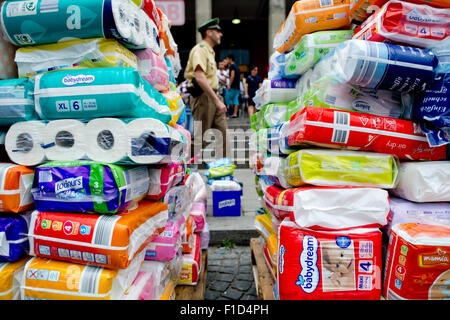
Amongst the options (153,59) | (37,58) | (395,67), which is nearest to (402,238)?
(395,67)

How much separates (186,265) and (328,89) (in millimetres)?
1487

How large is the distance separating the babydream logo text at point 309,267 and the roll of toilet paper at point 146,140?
2.67 ft

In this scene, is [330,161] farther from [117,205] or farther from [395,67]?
[117,205]

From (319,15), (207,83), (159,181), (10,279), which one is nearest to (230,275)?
(159,181)

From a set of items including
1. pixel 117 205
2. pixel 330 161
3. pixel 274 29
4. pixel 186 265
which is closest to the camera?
pixel 117 205

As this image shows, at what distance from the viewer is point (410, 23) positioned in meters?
1.32

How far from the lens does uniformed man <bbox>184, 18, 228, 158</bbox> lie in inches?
138

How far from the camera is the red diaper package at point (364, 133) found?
135cm

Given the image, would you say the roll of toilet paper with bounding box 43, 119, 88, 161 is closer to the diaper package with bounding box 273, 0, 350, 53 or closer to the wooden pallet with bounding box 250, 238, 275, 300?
the wooden pallet with bounding box 250, 238, 275, 300

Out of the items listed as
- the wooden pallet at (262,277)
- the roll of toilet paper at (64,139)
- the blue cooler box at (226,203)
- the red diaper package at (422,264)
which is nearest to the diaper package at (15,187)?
the roll of toilet paper at (64,139)

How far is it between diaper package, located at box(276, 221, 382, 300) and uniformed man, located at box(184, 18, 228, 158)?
2.69 metres

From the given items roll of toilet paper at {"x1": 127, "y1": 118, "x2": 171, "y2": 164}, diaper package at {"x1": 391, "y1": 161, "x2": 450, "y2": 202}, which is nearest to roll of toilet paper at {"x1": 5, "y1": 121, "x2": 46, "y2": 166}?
roll of toilet paper at {"x1": 127, "y1": 118, "x2": 171, "y2": 164}

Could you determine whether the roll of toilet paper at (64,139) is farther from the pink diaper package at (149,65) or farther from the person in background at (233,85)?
the person in background at (233,85)

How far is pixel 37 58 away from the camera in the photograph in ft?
4.16
